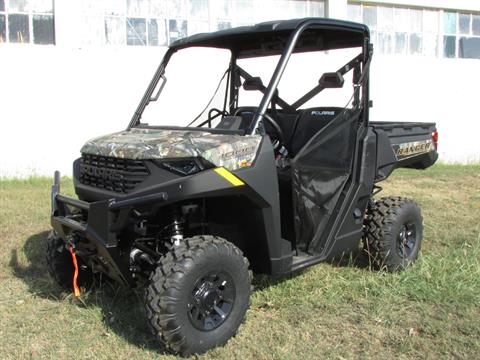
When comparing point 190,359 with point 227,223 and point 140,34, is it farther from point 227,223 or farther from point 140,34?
point 140,34

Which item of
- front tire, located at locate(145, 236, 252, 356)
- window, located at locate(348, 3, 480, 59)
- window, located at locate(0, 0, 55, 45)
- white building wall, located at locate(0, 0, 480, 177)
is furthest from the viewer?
window, located at locate(348, 3, 480, 59)

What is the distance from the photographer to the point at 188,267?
3.31 metres

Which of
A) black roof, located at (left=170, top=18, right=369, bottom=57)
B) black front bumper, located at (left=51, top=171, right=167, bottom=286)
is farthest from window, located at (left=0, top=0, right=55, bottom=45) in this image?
black front bumper, located at (left=51, top=171, right=167, bottom=286)

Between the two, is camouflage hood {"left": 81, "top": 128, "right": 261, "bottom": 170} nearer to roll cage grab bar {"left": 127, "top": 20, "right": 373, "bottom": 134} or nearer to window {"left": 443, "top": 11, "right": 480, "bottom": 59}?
roll cage grab bar {"left": 127, "top": 20, "right": 373, "bottom": 134}

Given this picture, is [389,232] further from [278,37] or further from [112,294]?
[112,294]

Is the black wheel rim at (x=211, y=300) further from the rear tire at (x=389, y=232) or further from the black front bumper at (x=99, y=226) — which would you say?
the rear tire at (x=389, y=232)

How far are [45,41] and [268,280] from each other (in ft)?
25.3

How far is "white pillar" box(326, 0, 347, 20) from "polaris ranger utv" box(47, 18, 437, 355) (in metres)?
8.43

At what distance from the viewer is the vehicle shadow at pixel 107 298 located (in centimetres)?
376

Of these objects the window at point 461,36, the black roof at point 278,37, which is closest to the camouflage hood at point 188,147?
the black roof at point 278,37

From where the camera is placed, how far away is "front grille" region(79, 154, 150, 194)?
11.5 feet

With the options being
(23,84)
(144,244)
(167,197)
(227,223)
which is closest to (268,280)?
(227,223)

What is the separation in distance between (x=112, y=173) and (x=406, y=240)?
9.03 feet

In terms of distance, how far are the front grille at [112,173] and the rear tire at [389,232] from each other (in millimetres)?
2213
